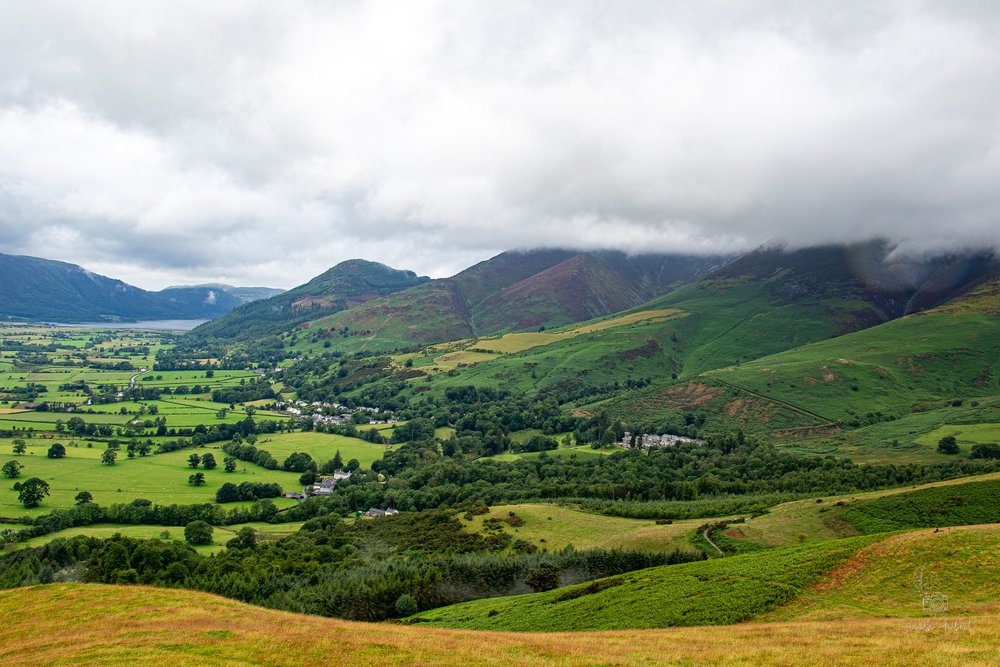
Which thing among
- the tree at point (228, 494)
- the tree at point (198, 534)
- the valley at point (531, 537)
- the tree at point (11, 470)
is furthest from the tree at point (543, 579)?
the tree at point (11, 470)

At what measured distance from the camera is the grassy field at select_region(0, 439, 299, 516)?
139 metres

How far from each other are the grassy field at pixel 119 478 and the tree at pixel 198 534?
31978 millimetres

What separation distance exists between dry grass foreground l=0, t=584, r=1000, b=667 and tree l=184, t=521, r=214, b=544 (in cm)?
6594

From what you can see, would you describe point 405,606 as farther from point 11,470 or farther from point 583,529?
point 11,470

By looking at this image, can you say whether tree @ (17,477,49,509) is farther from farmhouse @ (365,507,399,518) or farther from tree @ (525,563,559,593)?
tree @ (525,563,559,593)

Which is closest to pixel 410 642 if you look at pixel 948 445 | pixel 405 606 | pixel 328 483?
pixel 405 606

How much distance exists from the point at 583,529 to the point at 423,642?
238 ft

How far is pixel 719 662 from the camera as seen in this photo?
33.7m

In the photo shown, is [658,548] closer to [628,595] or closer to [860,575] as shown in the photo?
[628,595]

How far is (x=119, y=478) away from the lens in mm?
156375

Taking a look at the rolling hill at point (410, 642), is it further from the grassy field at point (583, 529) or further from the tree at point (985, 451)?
the tree at point (985, 451)

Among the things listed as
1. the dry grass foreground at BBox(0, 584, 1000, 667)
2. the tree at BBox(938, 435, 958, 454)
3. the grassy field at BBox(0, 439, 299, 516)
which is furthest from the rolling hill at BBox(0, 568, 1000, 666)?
the tree at BBox(938, 435, 958, 454)

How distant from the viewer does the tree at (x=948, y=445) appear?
158 meters

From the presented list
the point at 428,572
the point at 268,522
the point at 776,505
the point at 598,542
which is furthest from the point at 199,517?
the point at 776,505
